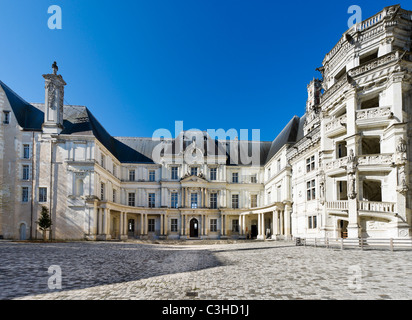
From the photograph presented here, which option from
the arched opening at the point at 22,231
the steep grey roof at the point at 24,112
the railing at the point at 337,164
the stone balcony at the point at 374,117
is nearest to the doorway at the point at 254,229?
the railing at the point at 337,164

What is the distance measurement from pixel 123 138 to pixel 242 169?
2125 cm

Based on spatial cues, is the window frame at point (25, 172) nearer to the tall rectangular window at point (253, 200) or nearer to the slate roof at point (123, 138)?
the slate roof at point (123, 138)

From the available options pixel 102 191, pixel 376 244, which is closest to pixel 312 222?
pixel 376 244

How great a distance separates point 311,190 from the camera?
86.5 ft

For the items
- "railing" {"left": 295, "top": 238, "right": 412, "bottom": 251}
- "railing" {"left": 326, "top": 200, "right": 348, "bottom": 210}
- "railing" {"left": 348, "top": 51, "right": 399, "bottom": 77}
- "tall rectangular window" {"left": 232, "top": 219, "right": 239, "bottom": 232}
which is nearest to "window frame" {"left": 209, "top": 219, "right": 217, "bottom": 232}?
"tall rectangular window" {"left": 232, "top": 219, "right": 239, "bottom": 232}

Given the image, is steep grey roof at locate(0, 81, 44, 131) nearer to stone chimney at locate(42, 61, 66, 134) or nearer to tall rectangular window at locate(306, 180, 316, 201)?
stone chimney at locate(42, 61, 66, 134)

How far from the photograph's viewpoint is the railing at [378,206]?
60.2 ft

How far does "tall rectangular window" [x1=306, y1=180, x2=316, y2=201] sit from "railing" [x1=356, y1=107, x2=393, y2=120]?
26.0ft

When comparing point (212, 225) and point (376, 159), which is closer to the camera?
point (376, 159)

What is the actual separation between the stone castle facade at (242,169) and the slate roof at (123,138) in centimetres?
20

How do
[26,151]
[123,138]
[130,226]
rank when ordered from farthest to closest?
[123,138], [130,226], [26,151]

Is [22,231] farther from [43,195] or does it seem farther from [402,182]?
[402,182]

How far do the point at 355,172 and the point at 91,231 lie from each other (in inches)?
1075
